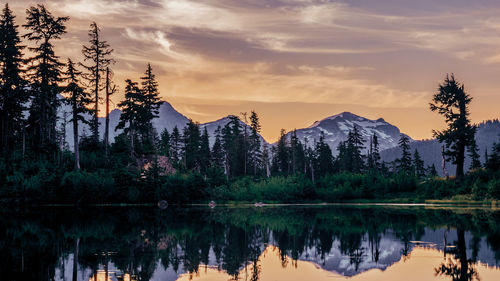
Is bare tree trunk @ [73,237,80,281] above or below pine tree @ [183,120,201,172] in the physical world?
below

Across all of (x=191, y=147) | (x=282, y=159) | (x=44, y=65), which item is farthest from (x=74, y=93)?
(x=282, y=159)

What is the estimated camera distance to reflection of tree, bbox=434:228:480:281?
14055mm

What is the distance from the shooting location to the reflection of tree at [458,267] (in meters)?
14.1

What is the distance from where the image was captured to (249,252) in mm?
19453

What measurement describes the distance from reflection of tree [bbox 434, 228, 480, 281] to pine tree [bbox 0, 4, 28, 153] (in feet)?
183

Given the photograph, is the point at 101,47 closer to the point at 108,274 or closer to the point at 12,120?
the point at 12,120

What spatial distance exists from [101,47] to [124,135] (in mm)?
16272

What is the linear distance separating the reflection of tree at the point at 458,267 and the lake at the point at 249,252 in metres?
0.03

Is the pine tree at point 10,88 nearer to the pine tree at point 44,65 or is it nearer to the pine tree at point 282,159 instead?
the pine tree at point 44,65

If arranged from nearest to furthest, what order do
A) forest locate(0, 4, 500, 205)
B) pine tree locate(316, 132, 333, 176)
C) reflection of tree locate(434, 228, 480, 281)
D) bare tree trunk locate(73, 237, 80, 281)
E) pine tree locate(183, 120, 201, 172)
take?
reflection of tree locate(434, 228, 480, 281)
bare tree trunk locate(73, 237, 80, 281)
forest locate(0, 4, 500, 205)
pine tree locate(183, 120, 201, 172)
pine tree locate(316, 132, 333, 176)

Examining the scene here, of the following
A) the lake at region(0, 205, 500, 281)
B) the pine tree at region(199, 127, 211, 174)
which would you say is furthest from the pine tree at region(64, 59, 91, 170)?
the pine tree at region(199, 127, 211, 174)

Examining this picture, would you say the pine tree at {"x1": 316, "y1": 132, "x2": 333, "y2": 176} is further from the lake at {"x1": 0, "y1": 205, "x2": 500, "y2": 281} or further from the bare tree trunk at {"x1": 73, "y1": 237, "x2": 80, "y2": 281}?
the bare tree trunk at {"x1": 73, "y1": 237, "x2": 80, "y2": 281}

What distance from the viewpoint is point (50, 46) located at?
5862 centimetres

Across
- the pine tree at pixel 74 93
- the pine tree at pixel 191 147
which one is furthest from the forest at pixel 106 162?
the pine tree at pixel 191 147
